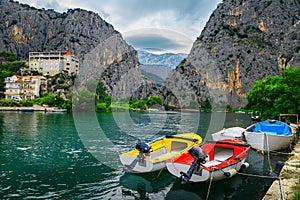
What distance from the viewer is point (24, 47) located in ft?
565

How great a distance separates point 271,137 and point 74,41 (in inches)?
6879

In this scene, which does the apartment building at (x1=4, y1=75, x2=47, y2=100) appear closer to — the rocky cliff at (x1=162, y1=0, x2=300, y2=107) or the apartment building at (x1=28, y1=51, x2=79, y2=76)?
the apartment building at (x1=28, y1=51, x2=79, y2=76)

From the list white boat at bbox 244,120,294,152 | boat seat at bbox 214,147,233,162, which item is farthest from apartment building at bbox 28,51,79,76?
boat seat at bbox 214,147,233,162

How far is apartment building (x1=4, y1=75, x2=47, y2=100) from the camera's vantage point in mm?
101250

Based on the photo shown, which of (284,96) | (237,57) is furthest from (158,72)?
(284,96)

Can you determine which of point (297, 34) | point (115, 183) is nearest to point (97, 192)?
point (115, 183)

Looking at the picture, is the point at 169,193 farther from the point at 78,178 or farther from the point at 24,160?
the point at 24,160

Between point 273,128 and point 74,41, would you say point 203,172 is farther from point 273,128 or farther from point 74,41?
point 74,41

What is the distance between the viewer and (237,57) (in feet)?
529

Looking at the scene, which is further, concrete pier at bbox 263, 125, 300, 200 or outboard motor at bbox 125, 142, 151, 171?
outboard motor at bbox 125, 142, 151, 171

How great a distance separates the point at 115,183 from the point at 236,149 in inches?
307

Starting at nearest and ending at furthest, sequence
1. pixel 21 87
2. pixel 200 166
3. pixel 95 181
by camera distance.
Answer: pixel 200 166 < pixel 95 181 < pixel 21 87

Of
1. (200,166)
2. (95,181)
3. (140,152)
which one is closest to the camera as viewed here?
(200,166)

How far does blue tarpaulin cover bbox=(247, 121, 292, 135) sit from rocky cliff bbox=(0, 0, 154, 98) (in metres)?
135
